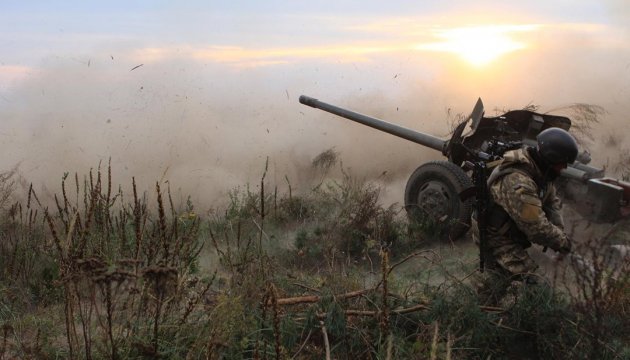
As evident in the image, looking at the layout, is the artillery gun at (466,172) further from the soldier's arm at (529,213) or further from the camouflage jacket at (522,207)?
the soldier's arm at (529,213)

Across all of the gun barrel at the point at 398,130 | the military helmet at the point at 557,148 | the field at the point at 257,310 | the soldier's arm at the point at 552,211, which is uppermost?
the gun barrel at the point at 398,130

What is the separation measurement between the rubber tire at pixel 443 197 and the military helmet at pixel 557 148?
79.2 inches

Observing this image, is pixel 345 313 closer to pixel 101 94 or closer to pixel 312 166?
pixel 312 166

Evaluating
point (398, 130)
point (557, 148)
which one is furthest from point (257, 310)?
point (398, 130)

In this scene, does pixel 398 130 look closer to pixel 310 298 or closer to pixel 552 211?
pixel 552 211

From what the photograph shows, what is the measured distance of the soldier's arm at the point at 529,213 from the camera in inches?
160

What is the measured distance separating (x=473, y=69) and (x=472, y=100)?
4.27 feet

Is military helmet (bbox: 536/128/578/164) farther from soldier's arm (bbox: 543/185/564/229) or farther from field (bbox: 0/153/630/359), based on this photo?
field (bbox: 0/153/630/359)

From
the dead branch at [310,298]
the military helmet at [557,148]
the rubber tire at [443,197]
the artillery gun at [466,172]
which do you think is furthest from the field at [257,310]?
the rubber tire at [443,197]

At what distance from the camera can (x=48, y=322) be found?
12.9 feet

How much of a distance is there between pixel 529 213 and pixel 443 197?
2415 millimetres

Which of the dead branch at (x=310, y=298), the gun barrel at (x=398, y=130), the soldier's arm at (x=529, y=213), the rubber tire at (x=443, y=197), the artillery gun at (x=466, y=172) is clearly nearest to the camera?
the dead branch at (x=310, y=298)

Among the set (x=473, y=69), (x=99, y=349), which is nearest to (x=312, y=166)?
(x=473, y=69)

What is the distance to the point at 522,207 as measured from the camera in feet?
13.4
